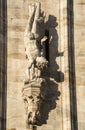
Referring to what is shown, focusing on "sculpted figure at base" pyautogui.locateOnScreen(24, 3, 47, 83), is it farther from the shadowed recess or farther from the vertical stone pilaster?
the shadowed recess

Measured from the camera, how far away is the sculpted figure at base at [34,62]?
1666 centimetres

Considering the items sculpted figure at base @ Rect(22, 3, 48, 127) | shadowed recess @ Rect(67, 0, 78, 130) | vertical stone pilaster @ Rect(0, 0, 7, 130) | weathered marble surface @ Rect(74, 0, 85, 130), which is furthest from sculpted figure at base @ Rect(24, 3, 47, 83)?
weathered marble surface @ Rect(74, 0, 85, 130)

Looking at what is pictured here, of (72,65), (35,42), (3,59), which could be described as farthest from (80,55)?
(3,59)

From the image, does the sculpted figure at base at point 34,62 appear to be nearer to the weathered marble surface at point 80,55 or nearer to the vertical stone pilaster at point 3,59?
the vertical stone pilaster at point 3,59

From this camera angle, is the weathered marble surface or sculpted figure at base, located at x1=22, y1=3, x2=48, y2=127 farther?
the weathered marble surface

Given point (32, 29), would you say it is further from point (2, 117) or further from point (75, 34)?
point (2, 117)

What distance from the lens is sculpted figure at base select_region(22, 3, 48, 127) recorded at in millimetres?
16656

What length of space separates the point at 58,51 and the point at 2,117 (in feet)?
8.12

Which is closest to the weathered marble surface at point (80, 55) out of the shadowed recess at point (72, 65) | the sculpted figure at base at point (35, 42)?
the shadowed recess at point (72, 65)

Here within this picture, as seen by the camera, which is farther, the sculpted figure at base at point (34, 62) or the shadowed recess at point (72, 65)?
the shadowed recess at point (72, 65)

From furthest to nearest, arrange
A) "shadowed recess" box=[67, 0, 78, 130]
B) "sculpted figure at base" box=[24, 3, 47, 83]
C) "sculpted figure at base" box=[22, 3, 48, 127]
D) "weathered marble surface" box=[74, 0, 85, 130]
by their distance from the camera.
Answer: "weathered marble surface" box=[74, 0, 85, 130] → "shadowed recess" box=[67, 0, 78, 130] → "sculpted figure at base" box=[24, 3, 47, 83] → "sculpted figure at base" box=[22, 3, 48, 127]

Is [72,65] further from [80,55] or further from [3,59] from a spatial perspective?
[3,59]

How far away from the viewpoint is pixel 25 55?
17203 mm

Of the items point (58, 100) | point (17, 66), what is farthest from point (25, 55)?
point (58, 100)
